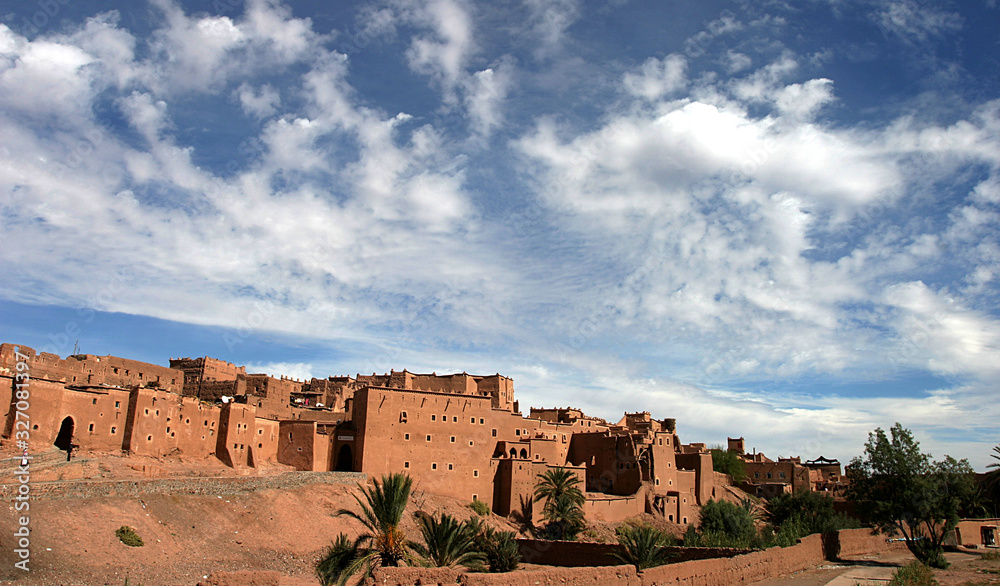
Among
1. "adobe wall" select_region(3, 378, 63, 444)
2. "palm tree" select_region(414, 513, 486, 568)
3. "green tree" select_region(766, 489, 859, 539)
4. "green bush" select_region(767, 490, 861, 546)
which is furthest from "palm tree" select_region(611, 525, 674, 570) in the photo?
"adobe wall" select_region(3, 378, 63, 444)

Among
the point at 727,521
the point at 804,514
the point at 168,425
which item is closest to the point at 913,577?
the point at 804,514

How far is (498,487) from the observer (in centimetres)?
5197

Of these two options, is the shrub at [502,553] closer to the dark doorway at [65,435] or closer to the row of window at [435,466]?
the row of window at [435,466]

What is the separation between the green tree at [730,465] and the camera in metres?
71.6

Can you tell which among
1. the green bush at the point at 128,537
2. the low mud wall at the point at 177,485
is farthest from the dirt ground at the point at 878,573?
the low mud wall at the point at 177,485

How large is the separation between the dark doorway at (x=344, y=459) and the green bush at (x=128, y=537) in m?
20.2

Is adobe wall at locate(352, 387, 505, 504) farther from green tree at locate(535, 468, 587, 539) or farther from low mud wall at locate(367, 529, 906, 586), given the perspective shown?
low mud wall at locate(367, 529, 906, 586)

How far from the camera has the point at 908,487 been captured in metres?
32.7

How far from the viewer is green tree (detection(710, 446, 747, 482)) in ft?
235

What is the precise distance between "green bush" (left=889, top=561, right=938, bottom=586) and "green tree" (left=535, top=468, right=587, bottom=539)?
24.5 metres

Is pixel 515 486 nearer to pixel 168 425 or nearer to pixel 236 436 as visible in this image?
pixel 236 436

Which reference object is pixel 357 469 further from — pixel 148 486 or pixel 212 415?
pixel 148 486

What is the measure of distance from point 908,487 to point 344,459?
37341 millimetres

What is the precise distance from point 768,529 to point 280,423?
1451 inches
